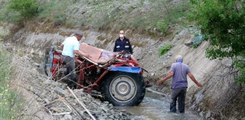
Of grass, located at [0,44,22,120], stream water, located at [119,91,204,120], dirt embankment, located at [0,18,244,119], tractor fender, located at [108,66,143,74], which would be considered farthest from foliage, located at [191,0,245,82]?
A: grass, located at [0,44,22,120]

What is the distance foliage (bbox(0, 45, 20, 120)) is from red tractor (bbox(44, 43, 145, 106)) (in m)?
5.46

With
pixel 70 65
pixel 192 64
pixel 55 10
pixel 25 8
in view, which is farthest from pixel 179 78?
pixel 25 8

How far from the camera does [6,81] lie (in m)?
8.75

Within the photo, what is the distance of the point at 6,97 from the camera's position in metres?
7.62

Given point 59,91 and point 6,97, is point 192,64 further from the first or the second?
point 6,97

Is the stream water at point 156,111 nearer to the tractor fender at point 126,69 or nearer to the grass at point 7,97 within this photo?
the tractor fender at point 126,69

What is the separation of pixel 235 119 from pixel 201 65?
504cm

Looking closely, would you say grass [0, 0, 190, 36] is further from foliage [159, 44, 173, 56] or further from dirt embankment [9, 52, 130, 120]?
dirt embankment [9, 52, 130, 120]

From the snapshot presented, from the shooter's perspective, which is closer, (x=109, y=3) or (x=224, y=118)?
(x=224, y=118)

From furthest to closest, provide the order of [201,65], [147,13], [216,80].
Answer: [147,13] → [201,65] → [216,80]

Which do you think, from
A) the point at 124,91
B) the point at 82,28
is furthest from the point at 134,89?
the point at 82,28

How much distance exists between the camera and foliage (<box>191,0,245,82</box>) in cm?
1085

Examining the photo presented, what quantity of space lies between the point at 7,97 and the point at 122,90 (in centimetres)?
781

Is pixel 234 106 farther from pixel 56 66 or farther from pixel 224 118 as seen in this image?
pixel 56 66
